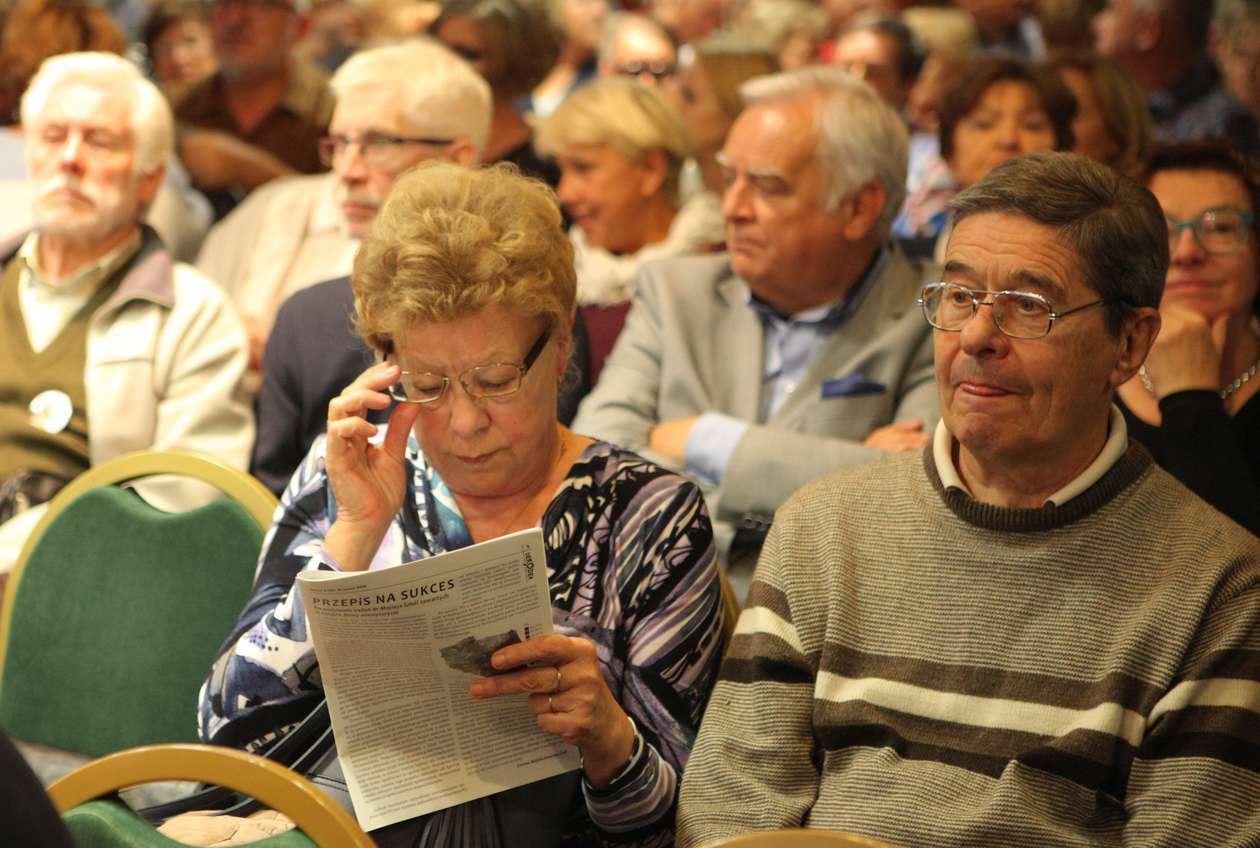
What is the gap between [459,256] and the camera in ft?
6.75

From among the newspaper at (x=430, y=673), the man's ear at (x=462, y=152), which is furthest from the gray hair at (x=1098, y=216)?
the man's ear at (x=462, y=152)

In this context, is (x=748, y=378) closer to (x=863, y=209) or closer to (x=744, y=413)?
(x=744, y=413)

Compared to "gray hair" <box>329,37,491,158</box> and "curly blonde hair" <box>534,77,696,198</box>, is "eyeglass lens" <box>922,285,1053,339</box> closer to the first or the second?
"gray hair" <box>329,37,491,158</box>

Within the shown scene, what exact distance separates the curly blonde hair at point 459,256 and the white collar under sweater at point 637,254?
1658 mm

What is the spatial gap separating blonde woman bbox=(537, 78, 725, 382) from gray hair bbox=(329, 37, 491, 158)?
64 centimetres

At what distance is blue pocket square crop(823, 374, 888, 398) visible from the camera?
2.92 metres

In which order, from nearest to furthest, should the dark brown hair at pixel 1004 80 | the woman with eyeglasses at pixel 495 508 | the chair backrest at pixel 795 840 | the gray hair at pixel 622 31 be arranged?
the chair backrest at pixel 795 840
the woman with eyeglasses at pixel 495 508
the dark brown hair at pixel 1004 80
the gray hair at pixel 622 31

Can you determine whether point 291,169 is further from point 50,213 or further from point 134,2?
point 134,2

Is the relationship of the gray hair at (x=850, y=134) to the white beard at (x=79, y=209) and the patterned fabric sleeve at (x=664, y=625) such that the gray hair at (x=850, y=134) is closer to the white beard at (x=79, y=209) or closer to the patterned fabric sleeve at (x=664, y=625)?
the patterned fabric sleeve at (x=664, y=625)

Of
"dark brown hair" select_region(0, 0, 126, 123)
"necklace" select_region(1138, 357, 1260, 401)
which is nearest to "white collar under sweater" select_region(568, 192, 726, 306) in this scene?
"necklace" select_region(1138, 357, 1260, 401)

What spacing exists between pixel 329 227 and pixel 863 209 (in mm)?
1569

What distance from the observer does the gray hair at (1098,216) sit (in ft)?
6.40

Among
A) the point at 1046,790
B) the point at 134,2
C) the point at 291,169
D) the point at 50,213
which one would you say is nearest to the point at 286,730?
→ the point at 1046,790

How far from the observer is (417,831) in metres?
1.99
